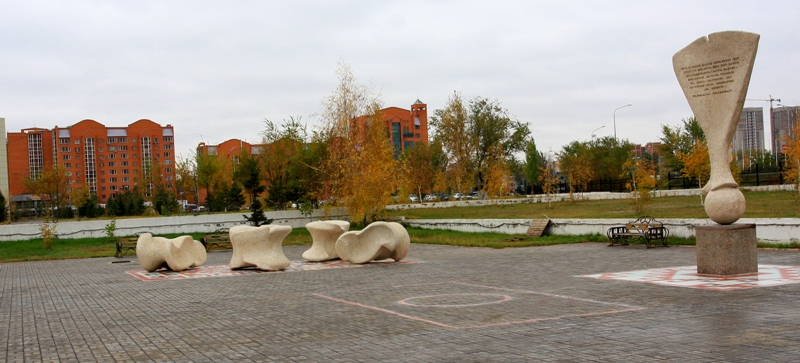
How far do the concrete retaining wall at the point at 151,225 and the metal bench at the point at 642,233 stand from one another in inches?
780

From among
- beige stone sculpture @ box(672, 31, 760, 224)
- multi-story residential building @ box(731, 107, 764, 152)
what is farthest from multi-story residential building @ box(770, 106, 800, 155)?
beige stone sculpture @ box(672, 31, 760, 224)

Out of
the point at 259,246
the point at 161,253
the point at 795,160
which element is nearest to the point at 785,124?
the point at 795,160

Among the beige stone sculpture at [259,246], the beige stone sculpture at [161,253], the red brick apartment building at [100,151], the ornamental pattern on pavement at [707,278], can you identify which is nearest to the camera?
the ornamental pattern on pavement at [707,278]

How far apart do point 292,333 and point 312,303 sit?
117 inches

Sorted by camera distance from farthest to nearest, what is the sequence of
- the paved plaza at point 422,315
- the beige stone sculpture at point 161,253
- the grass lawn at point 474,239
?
the grass lawn at point 474,239
the beige stone sculpture at point 161,253
the paved plaza at point 422,315

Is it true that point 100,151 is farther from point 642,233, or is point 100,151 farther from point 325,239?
point 642,233

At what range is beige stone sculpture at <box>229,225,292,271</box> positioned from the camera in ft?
62.0

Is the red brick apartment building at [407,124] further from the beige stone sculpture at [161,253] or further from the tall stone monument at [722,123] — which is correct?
the tall stone monument at [722,123]

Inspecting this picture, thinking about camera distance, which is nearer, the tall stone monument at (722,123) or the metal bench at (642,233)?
the tall stone monument at (722,123)

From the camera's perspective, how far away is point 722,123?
13.9 meters

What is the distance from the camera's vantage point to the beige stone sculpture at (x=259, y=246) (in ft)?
62.0

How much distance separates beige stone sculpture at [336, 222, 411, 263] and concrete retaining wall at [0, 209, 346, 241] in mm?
18914

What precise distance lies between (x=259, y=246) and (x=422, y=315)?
979 centimetres

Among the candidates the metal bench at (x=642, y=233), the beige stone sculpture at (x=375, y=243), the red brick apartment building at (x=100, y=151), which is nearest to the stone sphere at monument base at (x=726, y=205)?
the metal bench at (x=642, y=233)
